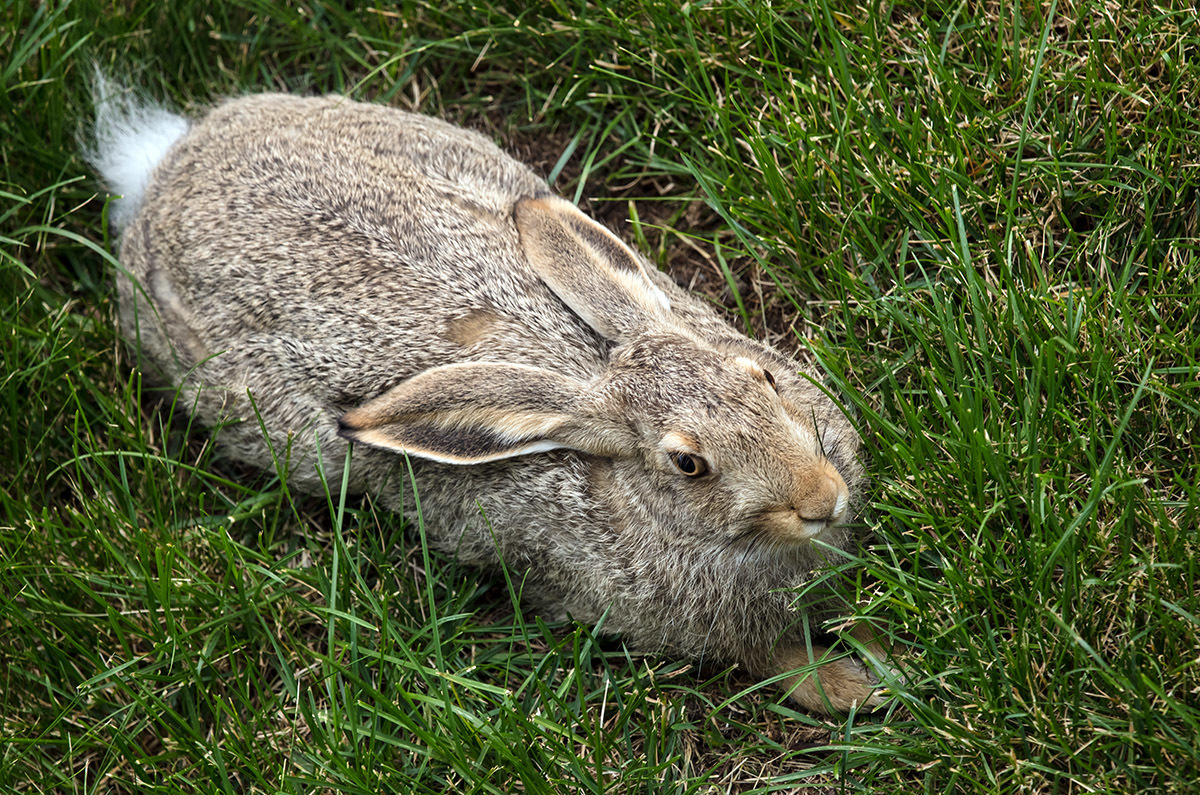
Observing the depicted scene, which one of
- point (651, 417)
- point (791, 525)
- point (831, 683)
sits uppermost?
point (651, 417)

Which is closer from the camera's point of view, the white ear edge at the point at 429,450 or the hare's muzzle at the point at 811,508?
the hare's muzzle at the point at 811,508

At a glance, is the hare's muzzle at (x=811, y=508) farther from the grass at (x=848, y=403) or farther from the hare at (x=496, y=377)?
the grass at (x=848, y=403)

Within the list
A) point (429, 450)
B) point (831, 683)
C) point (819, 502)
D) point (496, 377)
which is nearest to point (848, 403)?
point (819, 502)

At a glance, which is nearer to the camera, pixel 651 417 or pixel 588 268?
pixel 651 417

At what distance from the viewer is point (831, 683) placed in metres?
3.77

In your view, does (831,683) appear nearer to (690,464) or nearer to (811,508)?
(811,508)

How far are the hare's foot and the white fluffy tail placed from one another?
3461 millimetres

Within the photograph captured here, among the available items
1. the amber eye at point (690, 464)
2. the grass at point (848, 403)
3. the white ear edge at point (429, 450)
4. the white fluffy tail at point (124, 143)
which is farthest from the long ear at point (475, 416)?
the white fluffy tail at point (124, 143)

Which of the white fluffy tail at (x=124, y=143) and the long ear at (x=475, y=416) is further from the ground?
the white fluffy tail at (x=124, y=143)

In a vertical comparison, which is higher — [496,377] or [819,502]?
[496,377]

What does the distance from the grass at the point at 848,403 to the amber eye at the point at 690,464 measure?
0.62m

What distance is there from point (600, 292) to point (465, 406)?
64 cm

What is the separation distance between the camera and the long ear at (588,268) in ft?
13.0

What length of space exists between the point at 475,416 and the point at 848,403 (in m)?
1.32
